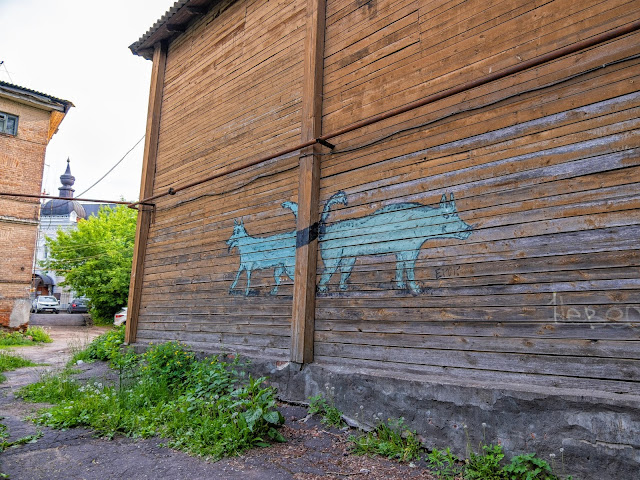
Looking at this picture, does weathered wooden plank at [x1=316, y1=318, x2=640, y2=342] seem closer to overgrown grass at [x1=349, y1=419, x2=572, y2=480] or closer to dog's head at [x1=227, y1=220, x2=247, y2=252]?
overgrown grass at [x1=349, y1=419, x2=572, y2=480]

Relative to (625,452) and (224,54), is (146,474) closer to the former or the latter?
(625,452)

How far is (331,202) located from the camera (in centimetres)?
571

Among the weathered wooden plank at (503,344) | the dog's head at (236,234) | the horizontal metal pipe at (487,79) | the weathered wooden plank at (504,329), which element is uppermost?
the horizontal metal pipe at (487,79)

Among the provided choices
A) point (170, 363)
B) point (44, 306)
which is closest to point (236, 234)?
point (170, 363)

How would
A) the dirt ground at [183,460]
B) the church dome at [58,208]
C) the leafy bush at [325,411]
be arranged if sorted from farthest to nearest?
the church dome at [58,208] < the leafy bush at [325,411] < the dirt ground at [183,460]

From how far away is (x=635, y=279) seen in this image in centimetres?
343

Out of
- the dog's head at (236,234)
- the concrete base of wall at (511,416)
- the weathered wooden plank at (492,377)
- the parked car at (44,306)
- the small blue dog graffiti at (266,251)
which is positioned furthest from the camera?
the parked car at (44,306)

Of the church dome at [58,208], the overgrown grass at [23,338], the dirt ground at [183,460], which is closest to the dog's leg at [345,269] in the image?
the dirt ground at [183,460]

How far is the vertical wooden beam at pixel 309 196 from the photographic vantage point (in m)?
5.57

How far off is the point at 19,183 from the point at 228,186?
38.9ft

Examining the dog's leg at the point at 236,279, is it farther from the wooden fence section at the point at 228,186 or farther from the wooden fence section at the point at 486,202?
the wooden fence section at the point at 486,202

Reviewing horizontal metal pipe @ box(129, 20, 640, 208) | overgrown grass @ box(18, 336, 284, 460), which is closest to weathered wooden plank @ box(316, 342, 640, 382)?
overgrown grass @ box(18, 336, 284, 460)

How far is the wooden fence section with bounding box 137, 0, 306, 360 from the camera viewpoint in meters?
6.44

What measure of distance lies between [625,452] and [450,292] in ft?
5.98
